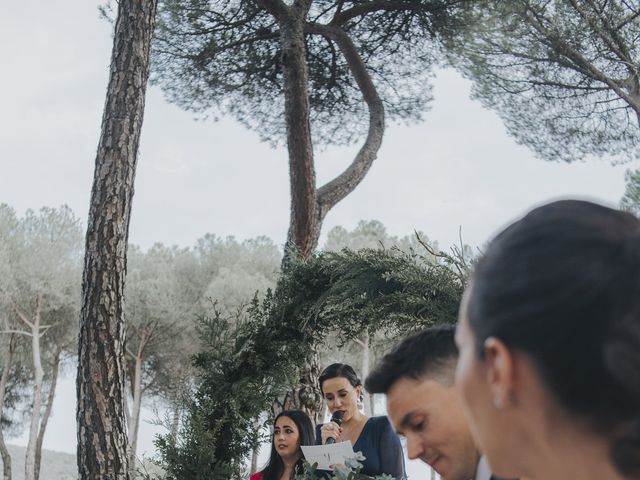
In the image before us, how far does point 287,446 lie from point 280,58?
6.89 metres

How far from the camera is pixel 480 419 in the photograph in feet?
1.80

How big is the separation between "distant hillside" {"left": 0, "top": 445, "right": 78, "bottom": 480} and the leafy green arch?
68.5 ft

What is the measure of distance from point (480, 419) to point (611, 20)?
11.0 metres

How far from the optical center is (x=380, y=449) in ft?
12.8

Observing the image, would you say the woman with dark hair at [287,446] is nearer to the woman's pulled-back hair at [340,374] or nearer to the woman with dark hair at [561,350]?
the woman's pulled-back hair at [340,374]

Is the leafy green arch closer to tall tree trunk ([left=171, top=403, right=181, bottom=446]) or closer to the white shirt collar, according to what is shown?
tall tree trunk ([left=171, top=403, right=181, bottom=446])

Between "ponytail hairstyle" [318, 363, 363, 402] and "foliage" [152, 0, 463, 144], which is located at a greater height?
"foliage" [152, 0, 463, 144]

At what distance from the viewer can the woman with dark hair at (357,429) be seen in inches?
152

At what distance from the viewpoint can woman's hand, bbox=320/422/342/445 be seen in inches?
168

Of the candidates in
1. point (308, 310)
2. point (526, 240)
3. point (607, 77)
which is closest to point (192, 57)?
point (607, 77)

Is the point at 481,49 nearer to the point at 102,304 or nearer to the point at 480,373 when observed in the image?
the point at 102,304

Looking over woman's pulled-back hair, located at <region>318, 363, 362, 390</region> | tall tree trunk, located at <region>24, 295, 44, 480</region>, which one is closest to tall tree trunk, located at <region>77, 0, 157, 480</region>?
woman's pulled-back hair, located at <region>318, 363, 362, 390</region>

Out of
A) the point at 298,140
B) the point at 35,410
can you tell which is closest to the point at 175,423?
the point at 298,140

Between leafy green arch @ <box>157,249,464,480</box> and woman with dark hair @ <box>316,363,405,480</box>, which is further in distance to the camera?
leafy green arch @ <box>157,249,464,480</box>
